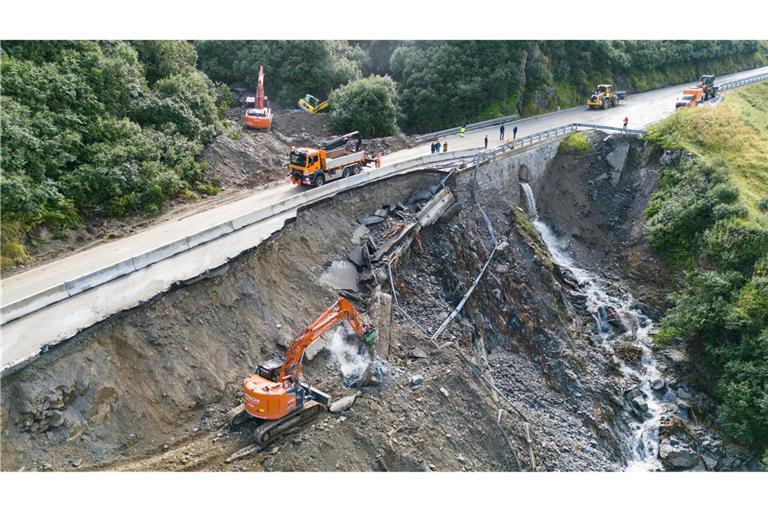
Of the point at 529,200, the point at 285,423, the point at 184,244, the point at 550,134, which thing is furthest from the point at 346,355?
the point at 550,134

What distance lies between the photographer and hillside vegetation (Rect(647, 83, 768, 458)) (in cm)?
2283

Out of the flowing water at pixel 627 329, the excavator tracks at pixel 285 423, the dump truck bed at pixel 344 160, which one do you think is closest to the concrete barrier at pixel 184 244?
the dump truck bed at pixel 344 160

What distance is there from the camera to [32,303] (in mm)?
15898

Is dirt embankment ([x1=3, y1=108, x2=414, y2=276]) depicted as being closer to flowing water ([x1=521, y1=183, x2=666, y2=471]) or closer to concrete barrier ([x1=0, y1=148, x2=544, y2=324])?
concrete barrier ([x1=0, y1=148, x2=544, y2=324])

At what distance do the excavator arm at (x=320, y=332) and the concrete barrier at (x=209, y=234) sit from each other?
5.01m

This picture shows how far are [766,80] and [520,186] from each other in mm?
33740

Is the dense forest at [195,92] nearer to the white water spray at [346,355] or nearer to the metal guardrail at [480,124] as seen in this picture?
the metal guardrail at [480,124]

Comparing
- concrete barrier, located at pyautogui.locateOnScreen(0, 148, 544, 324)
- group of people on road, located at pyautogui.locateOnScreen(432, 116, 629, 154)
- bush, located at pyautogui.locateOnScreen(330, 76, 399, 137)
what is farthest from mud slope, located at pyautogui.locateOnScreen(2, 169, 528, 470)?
bush, located at pyautogui.locateOnScreen(330, 76, 399, 137)

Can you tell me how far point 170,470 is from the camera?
15.0 m

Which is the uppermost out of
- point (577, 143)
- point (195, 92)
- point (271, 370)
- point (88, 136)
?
point (195, 92)

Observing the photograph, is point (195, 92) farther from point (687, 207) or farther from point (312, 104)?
point (687, 207)

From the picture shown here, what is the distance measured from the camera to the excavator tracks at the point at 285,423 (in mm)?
15891

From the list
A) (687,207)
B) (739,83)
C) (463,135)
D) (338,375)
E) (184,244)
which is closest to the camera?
(338,375)

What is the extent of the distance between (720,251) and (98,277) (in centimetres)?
A: 2707
